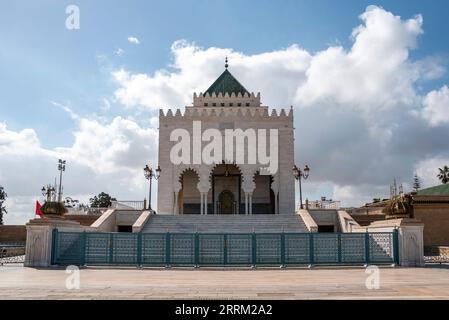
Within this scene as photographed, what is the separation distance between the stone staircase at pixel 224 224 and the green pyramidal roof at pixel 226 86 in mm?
15432

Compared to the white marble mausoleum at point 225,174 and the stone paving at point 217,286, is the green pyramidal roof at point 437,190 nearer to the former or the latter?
the white marble mausoleum at point 225,174

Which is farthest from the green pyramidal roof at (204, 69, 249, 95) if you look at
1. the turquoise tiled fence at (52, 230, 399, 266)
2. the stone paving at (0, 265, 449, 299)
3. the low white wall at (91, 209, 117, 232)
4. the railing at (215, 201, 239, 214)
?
the stone paving at (0, 265, 449, 299)

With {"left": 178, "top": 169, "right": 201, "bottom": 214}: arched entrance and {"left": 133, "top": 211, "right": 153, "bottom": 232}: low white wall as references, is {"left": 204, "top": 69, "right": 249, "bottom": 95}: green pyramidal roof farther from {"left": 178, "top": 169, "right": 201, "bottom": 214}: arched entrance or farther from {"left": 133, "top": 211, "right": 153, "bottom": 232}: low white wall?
{"left": 133, "top": 211, "right": 153, "bottom": 232}: low white wall

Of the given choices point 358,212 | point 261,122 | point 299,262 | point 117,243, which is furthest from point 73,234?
point 261,122

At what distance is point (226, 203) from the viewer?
31078 mm

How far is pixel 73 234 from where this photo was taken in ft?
41.6

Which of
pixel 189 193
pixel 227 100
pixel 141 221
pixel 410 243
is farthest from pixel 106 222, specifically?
pixel 227 100

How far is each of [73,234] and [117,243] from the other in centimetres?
136

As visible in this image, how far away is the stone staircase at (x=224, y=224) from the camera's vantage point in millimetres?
19812

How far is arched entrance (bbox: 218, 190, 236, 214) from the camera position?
101 ft

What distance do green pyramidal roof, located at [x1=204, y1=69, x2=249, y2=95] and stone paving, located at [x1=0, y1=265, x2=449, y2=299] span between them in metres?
25.9

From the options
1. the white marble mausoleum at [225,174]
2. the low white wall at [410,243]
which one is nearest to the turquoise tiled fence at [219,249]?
the low white wall at [410,243]

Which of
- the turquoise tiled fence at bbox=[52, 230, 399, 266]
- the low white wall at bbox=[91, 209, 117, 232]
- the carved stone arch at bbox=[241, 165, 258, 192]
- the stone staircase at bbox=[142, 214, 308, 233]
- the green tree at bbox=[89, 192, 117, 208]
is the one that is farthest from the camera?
the green tree at bbox=[89, 192, 117, 208]
